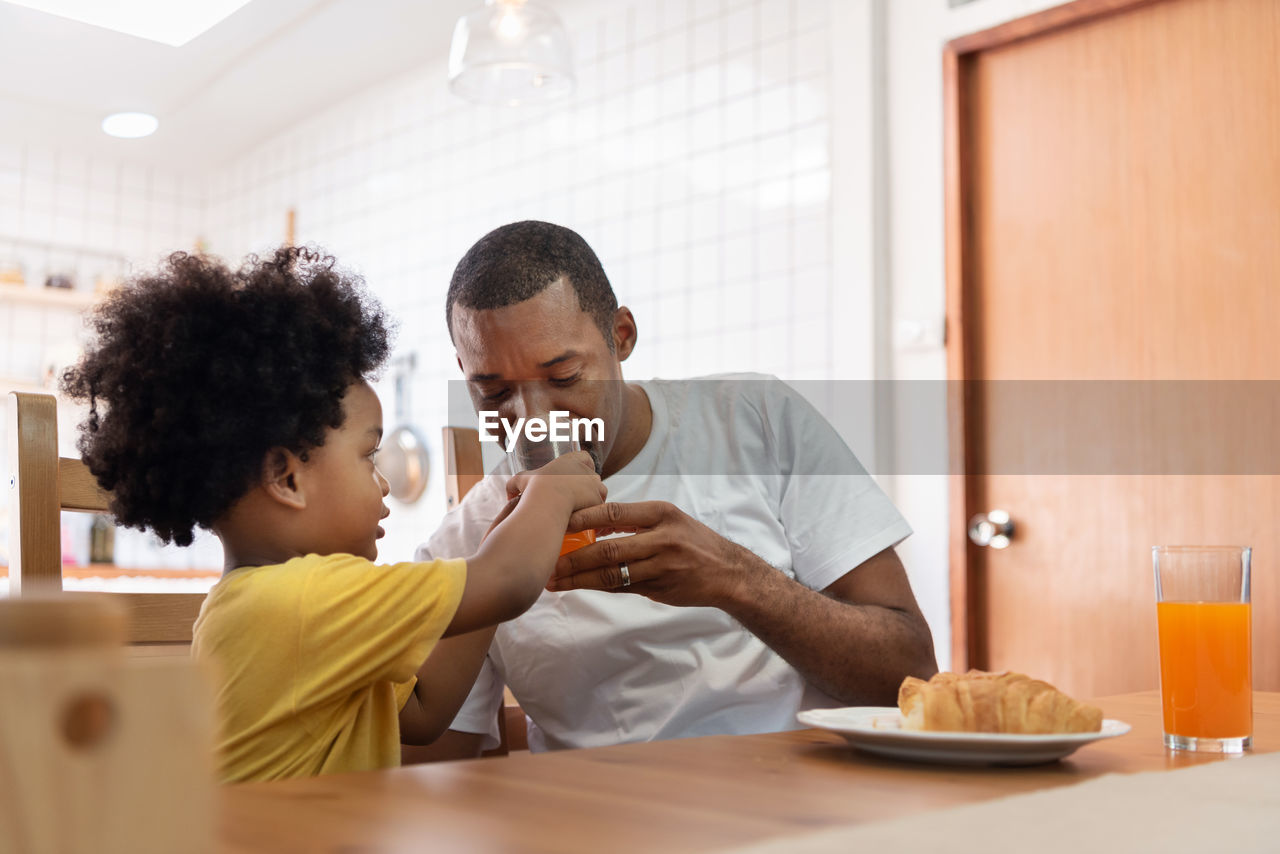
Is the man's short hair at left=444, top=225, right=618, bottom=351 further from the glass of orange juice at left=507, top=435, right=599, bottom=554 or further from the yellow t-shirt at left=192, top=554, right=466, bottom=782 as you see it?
the yellow t-shirt at left=192, top=554, right=466, bottom=782

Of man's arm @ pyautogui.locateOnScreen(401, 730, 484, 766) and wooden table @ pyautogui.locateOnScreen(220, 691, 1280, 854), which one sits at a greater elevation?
wooden table @ pyautogui.locateOnScreen(220, 691, 1280, 854)

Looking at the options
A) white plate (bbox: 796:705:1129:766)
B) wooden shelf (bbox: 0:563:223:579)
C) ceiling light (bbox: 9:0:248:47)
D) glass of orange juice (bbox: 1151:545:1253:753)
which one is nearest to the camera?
white plate (bbox: 796:705:1129:766)

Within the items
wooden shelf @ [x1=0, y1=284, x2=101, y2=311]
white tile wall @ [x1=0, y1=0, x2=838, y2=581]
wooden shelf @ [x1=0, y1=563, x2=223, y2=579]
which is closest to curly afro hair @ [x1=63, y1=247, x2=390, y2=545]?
white tile wall @ [x1=0, y1=0, x2=838, y2=581]

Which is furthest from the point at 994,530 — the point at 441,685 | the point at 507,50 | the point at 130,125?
the point at 130,125

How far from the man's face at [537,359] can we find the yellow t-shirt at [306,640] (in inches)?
16.0

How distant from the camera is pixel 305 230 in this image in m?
4.75

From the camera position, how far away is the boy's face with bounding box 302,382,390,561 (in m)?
1.13

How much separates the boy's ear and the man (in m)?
0.28

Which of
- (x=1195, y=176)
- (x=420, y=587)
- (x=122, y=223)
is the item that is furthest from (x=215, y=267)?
(x=122, y=223)

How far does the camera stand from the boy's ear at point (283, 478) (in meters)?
1.10

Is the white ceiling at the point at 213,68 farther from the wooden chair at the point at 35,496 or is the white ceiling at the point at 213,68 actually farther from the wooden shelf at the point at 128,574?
the wooden chair at the point at 35,496

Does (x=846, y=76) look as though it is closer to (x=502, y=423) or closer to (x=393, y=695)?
(x=502, y=423)

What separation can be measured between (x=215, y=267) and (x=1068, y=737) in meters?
0.90

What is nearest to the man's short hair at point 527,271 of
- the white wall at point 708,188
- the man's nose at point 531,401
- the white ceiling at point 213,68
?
the man's nose at point 531,401
